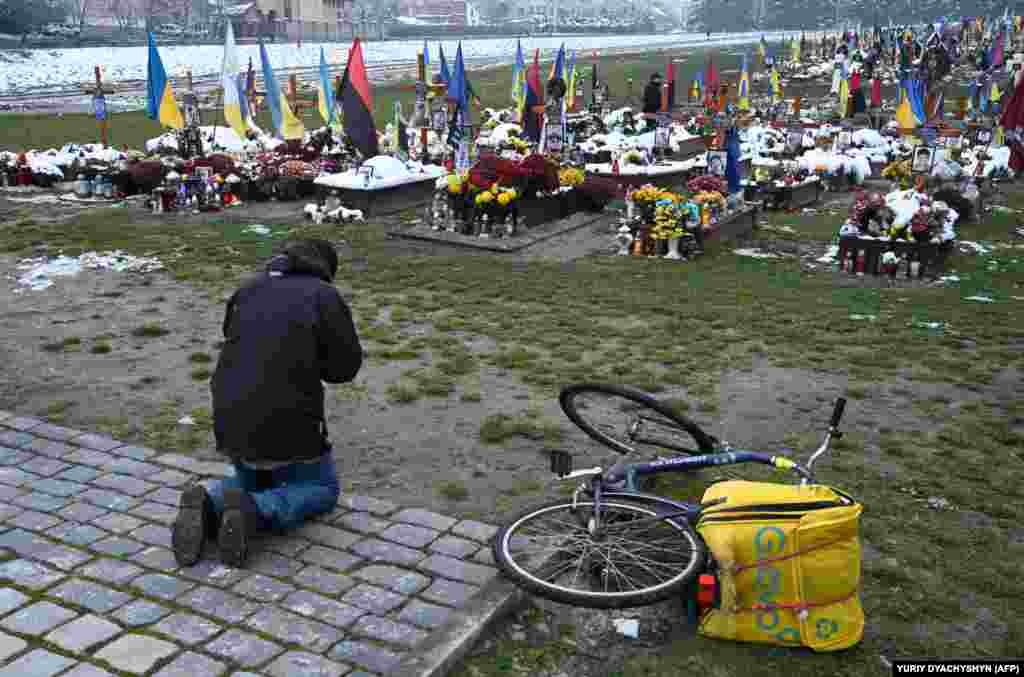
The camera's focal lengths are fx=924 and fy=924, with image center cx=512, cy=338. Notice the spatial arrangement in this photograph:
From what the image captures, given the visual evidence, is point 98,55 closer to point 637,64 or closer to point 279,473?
point 637,64

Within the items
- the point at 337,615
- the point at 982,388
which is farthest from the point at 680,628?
the point at 982,388

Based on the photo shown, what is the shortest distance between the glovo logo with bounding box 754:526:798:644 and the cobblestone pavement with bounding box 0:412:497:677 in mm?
1346

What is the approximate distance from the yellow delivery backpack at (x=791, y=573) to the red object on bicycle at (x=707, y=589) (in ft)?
0.11

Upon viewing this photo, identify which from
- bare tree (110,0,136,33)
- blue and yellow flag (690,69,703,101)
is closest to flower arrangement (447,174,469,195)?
blue and yellow flag (690,69,703,101)

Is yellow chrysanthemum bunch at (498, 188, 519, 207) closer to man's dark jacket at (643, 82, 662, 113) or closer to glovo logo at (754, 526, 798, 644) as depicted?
glovo logo at (754, 526, 798, 644)

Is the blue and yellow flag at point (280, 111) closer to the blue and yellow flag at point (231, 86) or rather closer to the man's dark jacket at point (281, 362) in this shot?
the blue and yellow flag at point (231, 86)

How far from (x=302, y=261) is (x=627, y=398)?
6.38 ft

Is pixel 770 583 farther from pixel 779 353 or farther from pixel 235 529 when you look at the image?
pixel 779 353

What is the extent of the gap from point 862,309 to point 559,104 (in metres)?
14.5

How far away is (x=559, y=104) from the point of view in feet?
77.5

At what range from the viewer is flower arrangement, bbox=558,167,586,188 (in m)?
16.3

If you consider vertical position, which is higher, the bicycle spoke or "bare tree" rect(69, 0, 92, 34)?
"bare tree" rect(69, 0, 92, 34)

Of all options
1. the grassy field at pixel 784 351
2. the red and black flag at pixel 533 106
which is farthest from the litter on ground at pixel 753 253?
the red and black flag at pixel 533 106

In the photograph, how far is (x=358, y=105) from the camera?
16969 millimetres
